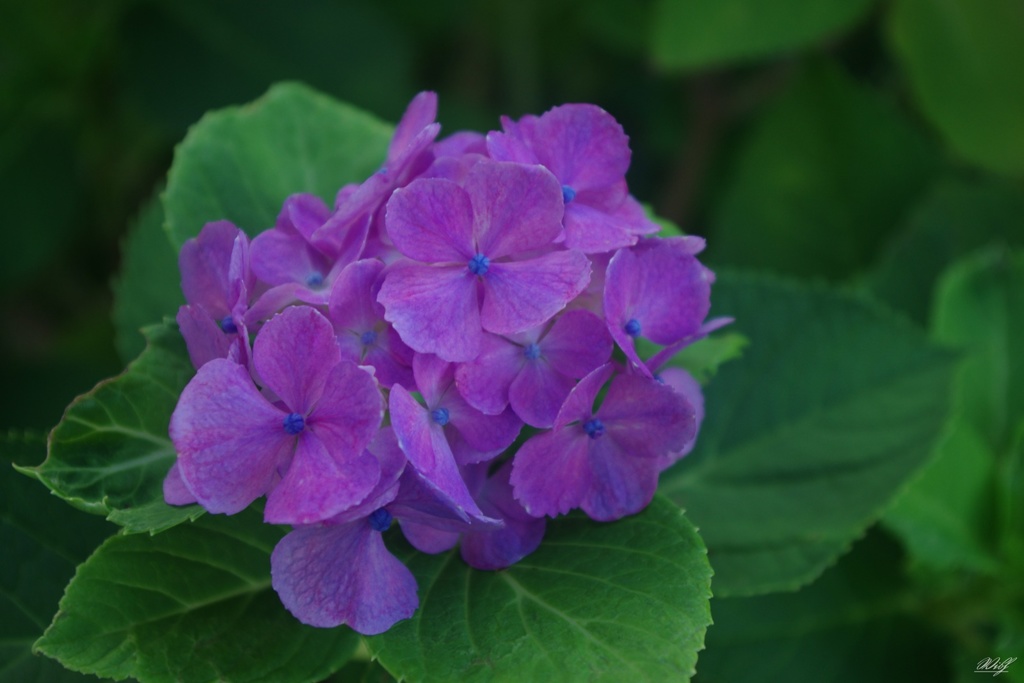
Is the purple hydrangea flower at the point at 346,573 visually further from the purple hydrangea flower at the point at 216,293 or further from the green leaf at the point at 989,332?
the green leaf at the point at 989,332

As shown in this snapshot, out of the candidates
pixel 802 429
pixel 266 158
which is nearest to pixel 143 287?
pixel 266 158

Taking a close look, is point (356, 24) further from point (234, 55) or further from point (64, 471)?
point (64, 471)

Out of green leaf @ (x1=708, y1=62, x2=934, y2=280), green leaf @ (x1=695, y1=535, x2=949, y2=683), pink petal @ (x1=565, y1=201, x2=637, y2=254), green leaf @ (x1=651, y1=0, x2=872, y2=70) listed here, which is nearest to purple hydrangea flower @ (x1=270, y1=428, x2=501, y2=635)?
pink petal @ (x1=565, y1=201, x2=637, y2=254)

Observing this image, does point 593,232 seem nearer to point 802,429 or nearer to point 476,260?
point 476,260

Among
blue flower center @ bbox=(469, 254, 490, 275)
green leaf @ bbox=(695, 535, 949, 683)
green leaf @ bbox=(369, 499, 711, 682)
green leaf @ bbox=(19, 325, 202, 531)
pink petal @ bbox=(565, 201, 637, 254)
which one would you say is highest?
pink petal @ bbox=(565, 201, 637, 254)

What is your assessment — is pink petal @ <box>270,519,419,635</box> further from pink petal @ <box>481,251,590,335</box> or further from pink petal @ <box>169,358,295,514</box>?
pink petal @ <box>481,251,590,335</box>

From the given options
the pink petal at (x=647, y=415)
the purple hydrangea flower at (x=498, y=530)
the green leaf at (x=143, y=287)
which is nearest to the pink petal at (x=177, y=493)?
the purple hydrangea flower at (x=498, y=530)

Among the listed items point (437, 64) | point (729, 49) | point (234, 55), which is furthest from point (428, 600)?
point (437, 64)
